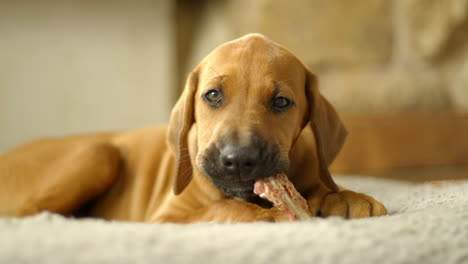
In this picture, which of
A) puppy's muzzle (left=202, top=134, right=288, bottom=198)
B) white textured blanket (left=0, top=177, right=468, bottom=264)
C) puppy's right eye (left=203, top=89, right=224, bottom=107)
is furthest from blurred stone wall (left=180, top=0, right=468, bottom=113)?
white textured blanket (left=0, top=177, right=468, bottom=264)

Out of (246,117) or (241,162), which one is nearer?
(241,162)

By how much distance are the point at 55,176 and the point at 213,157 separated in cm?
142

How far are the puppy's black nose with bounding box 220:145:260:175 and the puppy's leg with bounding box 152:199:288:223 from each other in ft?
0.62

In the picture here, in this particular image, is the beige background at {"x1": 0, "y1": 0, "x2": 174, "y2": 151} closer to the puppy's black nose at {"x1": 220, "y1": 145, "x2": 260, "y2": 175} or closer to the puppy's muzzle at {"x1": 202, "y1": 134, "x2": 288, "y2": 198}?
the puppy's muzzle at {"x1": 202, "y1": 134, "x2": 288, "y2": 198}

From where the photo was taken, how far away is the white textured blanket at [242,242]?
1.46m

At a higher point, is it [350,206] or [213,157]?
[213,157]

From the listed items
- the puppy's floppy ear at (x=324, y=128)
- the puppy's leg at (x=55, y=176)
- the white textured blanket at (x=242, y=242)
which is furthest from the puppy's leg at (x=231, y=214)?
the puppy's leg at (x=55, y=176)

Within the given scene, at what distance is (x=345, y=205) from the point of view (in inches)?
87.2

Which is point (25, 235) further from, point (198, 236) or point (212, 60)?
point (212, 60)

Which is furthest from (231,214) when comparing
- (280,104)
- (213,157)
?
(280,104)

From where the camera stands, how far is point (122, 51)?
19.9ft

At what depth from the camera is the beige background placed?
5.59m

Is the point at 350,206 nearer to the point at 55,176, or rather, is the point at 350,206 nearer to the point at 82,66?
the point at 55,176

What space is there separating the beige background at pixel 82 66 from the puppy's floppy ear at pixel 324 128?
139 inches
